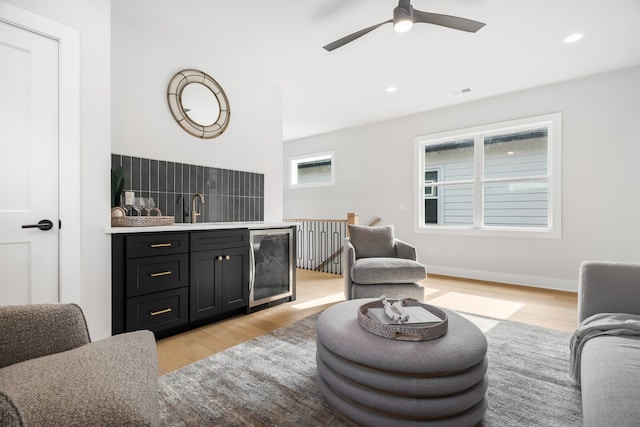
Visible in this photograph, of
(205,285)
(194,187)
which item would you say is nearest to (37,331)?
(205,285)

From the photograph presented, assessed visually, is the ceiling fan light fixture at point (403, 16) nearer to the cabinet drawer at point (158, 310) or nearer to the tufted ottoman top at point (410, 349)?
the tufted ottoman top at point (410, 349)

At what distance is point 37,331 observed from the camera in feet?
3.33

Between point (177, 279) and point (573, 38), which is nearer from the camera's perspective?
point (177, 279)

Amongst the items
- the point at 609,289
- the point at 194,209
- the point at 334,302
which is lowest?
the point at 334,302

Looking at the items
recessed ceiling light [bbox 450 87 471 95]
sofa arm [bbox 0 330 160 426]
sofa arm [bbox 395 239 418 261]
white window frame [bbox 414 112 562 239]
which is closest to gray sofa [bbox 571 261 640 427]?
sofa arm [bbox 0 330 160 426]

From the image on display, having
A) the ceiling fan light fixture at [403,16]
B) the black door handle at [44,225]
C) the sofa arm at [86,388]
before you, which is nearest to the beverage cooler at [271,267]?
the black door handle at [44,225]

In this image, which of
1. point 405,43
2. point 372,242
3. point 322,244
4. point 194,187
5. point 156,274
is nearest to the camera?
point 156,274

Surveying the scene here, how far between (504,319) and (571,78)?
3.14 m

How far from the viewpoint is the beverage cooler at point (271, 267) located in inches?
117

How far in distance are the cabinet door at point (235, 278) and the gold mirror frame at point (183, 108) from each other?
51.2 inches

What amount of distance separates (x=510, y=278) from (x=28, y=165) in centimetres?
518

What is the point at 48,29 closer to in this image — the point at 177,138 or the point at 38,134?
the point at 38,134

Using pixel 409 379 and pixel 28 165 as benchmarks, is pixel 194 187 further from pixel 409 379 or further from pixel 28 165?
pixel 409 379

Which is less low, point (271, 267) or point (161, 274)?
point (161, 274)
